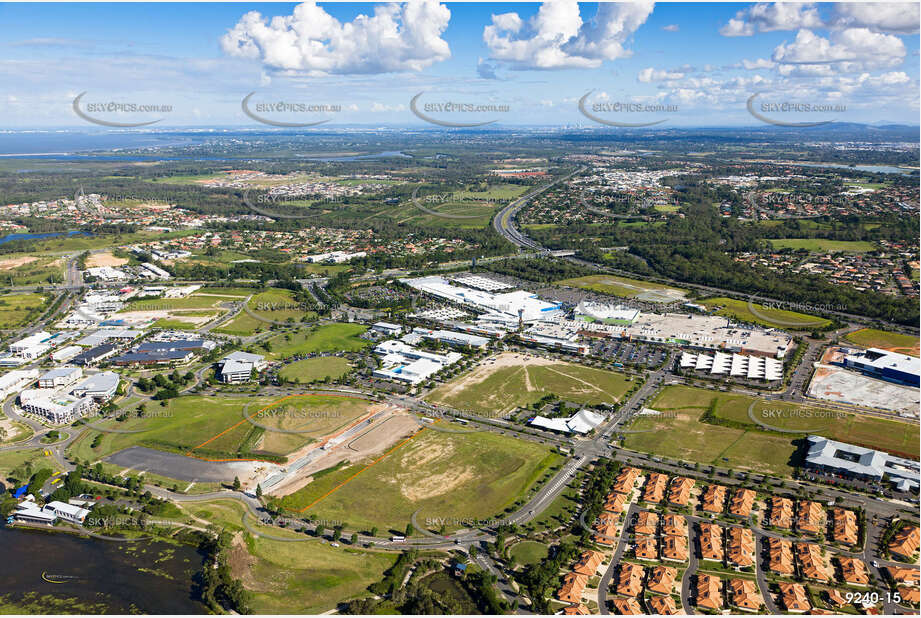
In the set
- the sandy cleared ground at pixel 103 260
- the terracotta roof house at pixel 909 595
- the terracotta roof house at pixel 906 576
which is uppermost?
the sandy cleared ground at pixel 103 260

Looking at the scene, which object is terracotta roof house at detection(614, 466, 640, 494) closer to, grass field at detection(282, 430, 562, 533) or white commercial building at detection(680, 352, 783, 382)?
grass field at detection(282, 430, 562, 533)

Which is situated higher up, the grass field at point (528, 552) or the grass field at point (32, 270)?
the grass field at point (32, 270)

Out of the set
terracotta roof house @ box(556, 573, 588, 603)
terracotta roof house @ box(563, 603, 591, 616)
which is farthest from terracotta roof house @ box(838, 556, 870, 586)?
terracotta roof house @ box(563, 603, 591, 616)

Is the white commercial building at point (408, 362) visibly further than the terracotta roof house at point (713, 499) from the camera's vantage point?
Yes

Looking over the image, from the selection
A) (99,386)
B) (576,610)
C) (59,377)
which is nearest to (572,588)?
(576,610)

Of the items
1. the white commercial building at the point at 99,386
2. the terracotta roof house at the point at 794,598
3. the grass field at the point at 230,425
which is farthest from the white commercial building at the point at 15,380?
the terracotta roof house at the point at 794,598

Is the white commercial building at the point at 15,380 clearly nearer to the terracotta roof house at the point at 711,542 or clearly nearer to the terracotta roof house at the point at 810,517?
the terracotta roof house at the point at 711,542

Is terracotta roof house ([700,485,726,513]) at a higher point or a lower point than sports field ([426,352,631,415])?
lower

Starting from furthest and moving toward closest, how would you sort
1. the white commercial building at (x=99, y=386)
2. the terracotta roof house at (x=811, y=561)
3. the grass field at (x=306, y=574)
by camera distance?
the white commercial building at (x=99, y=386)
the terracotta roof house at (x=811, y=561)
the grass field at (x=306, y=574)
